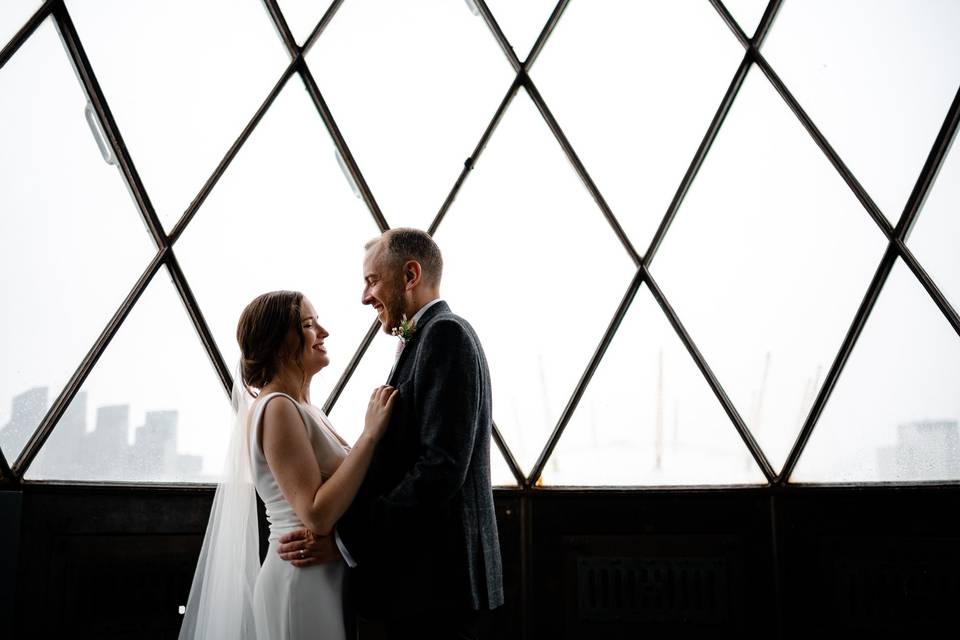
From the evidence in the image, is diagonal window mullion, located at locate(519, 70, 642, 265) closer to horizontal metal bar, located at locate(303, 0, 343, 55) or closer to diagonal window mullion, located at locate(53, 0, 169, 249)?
horizontal metal bar, located at locate(303, 0, 343, 55)

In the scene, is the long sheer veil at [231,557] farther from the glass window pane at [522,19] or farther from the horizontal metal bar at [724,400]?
the glass window pane at [522,19]

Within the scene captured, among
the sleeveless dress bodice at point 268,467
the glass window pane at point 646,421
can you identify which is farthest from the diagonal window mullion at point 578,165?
the sleeveless dress bodice at point 268,467

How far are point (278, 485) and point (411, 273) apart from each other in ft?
2.47

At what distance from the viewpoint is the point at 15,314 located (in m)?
2.78

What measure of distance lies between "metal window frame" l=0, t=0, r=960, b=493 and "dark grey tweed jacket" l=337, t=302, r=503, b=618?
47.6 inches

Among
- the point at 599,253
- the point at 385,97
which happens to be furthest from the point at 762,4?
the point at 385,97

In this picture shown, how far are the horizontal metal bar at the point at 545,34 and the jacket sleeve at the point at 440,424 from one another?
1964 millimetres

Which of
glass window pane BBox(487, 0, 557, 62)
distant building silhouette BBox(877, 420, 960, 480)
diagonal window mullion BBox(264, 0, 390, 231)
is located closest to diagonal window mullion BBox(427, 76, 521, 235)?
glass window pane BBox(487, 0, 557, 62)

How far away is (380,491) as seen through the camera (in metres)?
2.01

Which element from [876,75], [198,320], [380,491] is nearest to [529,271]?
[198,320]

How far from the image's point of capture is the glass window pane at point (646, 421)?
323 centimetres

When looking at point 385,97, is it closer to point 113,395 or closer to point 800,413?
point 113,395

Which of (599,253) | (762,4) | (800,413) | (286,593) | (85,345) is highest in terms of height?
(762,4)

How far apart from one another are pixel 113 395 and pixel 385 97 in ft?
6.26
